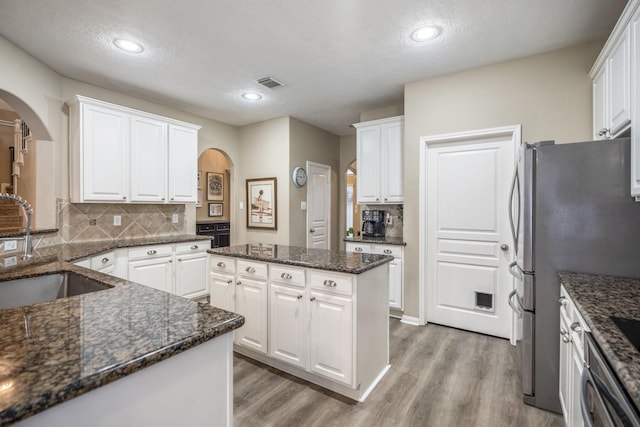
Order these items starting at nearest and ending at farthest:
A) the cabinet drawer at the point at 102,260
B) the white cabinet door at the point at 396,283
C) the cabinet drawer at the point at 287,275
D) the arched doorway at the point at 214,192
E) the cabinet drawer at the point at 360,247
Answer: the cabinet drawer at the point at 287,275
the cabinet drawer at the point at 102,260
the white cabinet door at the point at 396,283
the cabinet drawer at the point at 360,247
the arched doorway at the point at 214,192

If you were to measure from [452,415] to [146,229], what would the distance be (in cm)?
394

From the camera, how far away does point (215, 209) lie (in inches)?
290

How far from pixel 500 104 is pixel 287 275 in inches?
103

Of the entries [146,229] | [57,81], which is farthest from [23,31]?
[146,229]

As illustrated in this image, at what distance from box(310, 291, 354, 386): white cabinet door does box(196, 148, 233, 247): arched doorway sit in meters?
4.88

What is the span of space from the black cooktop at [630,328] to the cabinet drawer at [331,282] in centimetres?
123

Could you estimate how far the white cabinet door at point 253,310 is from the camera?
2.37m

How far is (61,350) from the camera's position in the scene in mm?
742

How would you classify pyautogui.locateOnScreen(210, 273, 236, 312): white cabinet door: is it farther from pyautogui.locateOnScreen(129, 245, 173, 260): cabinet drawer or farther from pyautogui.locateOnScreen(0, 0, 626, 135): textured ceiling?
pyautogui.locateOnScreen(0, 0, 626, 135): textured ceiling

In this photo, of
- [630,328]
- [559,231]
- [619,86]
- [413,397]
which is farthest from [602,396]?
[619,86]

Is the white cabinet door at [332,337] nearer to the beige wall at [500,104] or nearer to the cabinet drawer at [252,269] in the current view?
the cabinet drawer at [252,269]

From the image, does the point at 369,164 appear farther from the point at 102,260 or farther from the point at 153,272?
the point at 102,260

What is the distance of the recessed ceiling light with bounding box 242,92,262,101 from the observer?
3.83 m

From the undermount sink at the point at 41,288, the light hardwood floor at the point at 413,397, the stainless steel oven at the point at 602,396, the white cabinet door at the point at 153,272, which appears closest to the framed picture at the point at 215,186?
the white cabinet door at the point at 153,272
